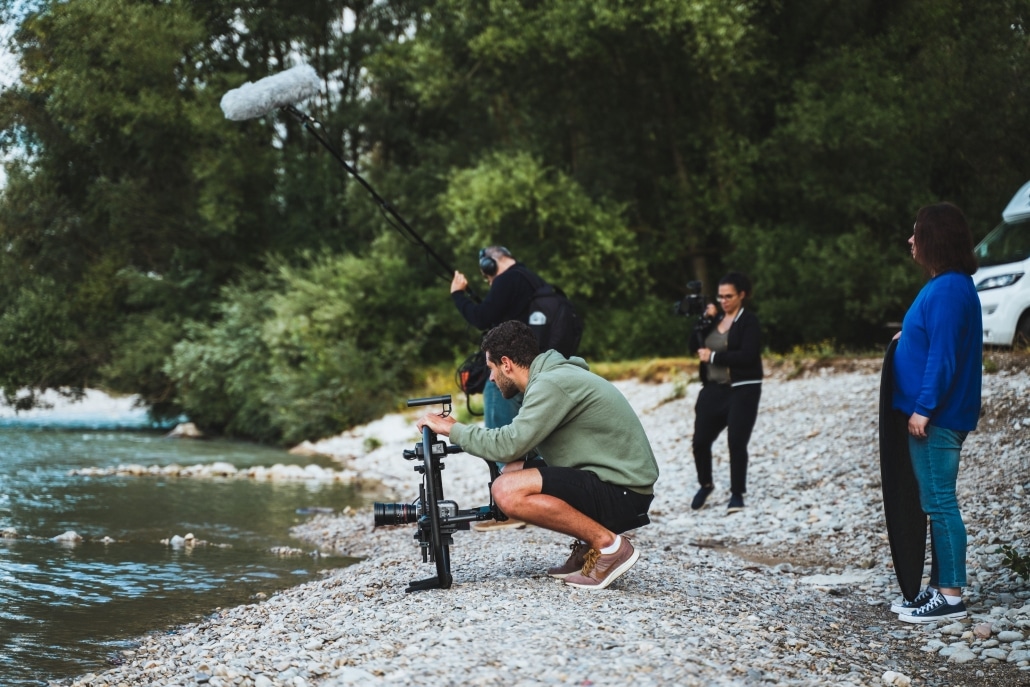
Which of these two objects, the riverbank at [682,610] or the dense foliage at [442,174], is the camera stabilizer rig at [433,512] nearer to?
the riverbank at [682,610]

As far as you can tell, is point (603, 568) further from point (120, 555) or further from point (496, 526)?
point (120, 555)

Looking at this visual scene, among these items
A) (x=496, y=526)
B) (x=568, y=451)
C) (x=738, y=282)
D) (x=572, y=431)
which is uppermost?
(x=738, y=282)

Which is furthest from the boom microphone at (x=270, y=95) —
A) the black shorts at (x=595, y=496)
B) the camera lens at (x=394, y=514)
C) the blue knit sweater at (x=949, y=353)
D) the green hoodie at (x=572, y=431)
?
the blue knit sweater at (x=949, y=353)

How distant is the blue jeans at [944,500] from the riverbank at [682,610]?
1.08 ft

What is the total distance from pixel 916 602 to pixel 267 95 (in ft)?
18.9

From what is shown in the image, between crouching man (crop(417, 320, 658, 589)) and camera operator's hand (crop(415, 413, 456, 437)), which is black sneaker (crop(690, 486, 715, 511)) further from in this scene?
camera operator's hand (crop(415, 413, 456, 437))

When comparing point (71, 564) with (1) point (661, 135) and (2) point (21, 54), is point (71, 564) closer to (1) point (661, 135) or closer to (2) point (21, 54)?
(1) point (661, 135)

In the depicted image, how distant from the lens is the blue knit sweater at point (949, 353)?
18.4 feet

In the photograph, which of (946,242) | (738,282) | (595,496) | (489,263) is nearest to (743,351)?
(738,282)

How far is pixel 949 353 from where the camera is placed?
5.62m

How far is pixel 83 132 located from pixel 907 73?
20927mm

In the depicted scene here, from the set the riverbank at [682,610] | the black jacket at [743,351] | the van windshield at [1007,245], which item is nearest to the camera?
the riverbank at [682,610]

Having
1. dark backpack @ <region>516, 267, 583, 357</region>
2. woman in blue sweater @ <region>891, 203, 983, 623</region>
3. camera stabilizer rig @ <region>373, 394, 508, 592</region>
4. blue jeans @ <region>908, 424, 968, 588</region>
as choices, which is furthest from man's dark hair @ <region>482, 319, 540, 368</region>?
blue jeans @ <region>908, 424, 968, 588</region>

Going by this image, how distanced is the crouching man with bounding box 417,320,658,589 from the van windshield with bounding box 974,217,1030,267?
921 cm
